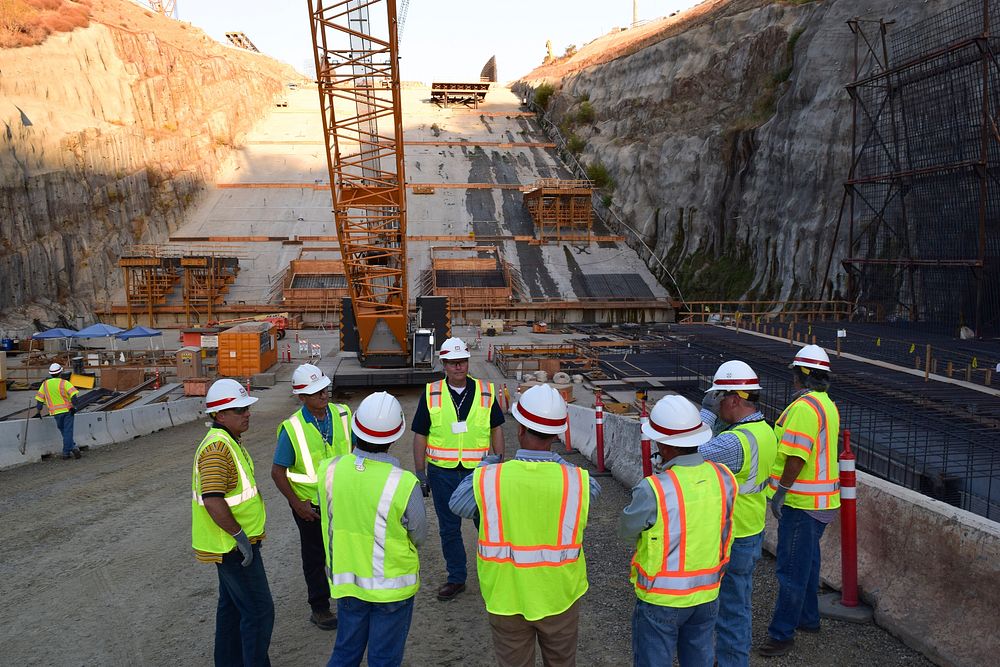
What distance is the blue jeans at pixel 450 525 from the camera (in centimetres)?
555

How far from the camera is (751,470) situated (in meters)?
3.89

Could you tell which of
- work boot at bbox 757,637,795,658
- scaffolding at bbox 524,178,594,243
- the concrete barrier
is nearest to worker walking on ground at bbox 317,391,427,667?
work boot at bbox 757,637,795,658

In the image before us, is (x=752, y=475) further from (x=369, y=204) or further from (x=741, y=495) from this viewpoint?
(x=369, y=204)

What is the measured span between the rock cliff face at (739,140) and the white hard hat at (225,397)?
2652 cm

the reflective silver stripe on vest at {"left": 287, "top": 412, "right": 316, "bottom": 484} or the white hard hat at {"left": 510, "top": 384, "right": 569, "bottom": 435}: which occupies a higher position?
the white hard hat at {"left": 510, "top": 384, "right": 569, "bottom": 435}

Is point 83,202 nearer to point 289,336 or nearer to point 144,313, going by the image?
point 144,313

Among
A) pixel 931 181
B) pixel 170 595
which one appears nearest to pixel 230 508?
pixel 170 595

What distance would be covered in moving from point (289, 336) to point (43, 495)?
67.8 feet

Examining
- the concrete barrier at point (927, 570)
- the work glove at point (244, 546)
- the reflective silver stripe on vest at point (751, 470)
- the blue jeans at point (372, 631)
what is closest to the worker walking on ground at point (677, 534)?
the reflective silver stripe on vest at point (751, 470)

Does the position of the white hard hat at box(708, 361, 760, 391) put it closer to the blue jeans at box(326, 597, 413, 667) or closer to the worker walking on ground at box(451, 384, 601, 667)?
the worker walking on ground at box(451, 384, 601, 667)

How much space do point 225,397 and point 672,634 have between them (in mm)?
2887

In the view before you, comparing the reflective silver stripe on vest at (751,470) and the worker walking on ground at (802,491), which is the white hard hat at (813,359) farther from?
the reflective silver stripe on vest at (751,470)

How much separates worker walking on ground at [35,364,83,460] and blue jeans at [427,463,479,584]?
28.7 feet

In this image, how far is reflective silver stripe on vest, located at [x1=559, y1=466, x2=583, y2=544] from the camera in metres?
3.12
